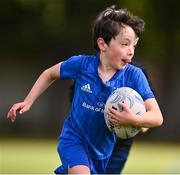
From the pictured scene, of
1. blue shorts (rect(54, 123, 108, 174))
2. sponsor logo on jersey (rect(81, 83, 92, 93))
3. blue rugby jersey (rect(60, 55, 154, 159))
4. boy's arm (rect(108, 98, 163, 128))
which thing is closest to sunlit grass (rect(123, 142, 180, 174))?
blue shorts (rect(54, 123, 108, 174))

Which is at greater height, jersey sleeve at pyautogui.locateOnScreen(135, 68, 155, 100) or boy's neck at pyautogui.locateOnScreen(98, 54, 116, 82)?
boy's neck at pyautogui.locateOnScreen(98, 54, 116, 82)

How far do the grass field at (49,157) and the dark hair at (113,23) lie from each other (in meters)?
5.65

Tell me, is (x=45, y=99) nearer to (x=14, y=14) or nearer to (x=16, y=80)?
(x=16, y=80)

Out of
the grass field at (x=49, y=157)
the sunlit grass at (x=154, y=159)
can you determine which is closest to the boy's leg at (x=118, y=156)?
the grass field at (x=49, y=157)

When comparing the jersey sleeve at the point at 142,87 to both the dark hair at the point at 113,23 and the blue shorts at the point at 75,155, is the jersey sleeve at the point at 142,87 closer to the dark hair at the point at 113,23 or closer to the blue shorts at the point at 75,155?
the dark hair at the point at 113,23

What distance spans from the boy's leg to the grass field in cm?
418

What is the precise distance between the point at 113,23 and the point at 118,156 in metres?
1.89

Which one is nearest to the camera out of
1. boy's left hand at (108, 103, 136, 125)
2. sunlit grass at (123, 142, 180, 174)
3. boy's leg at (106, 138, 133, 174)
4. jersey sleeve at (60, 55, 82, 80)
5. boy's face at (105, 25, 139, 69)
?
boy's left hand at (108, 103, 136, 125)

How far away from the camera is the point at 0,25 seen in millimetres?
31641

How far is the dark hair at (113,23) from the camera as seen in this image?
8992mm

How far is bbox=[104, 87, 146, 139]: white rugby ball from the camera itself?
28.5ft

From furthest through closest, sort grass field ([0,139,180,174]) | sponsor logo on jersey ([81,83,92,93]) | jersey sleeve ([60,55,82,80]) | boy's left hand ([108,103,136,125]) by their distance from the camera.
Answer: grass field ([0,139,180,174])
jersey sleeve ([60,55,82,80])
sponsor logo on jersey ([81,83,92,93])
boy's left hand ([108,103,136,125])

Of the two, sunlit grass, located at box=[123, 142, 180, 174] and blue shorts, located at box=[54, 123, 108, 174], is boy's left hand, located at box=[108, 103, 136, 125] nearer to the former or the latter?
blue shorts, located at box=[54, 123, 108, 174]

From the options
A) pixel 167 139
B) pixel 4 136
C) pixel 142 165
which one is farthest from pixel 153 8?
pixel 142 165
